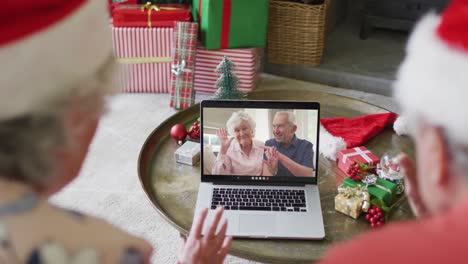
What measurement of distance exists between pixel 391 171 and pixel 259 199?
1.33 ft

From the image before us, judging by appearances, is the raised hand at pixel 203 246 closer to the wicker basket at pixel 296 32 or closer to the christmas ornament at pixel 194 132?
the christmas ornament at pixel 194 132

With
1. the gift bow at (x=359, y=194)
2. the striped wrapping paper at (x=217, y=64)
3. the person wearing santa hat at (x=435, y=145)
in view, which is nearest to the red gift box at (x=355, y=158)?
the gift bow at (x=359, y=194)

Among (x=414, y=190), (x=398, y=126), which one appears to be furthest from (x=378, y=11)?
(x=414, y=190)

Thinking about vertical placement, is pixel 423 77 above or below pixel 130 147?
above

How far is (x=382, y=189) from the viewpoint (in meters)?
1.49

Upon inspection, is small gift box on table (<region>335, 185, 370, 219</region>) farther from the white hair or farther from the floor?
the floor

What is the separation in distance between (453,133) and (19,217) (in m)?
0.47

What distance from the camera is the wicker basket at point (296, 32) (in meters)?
2.94

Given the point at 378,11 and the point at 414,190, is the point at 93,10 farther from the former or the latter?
the point at 378,11

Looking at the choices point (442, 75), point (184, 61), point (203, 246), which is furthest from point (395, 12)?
point (442, 75)

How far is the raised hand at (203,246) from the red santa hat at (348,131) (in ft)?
2.16

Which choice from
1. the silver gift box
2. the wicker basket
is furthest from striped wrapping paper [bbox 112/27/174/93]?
the silver gift box

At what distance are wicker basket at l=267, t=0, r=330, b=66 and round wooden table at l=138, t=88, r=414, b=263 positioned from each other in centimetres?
102

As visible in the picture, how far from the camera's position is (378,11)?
133 inches
